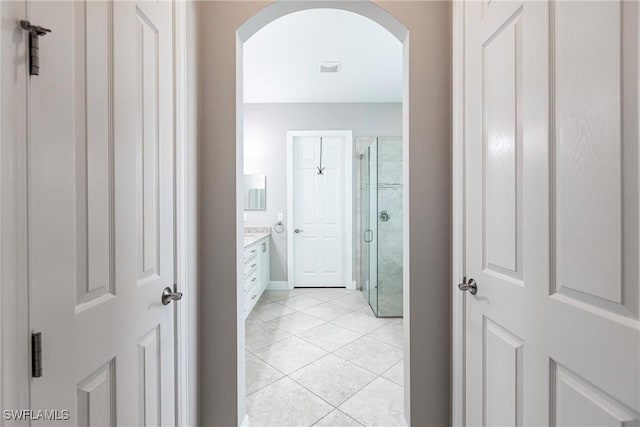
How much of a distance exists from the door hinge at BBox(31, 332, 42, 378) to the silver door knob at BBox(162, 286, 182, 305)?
520mm

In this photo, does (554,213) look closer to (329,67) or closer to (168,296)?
(168,296)

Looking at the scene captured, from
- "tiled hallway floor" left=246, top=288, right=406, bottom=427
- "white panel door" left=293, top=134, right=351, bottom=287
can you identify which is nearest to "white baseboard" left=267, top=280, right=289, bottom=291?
"white panel door" left=293, top=134, right=351, bottom=287

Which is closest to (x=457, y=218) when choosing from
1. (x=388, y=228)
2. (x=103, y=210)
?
(x=103, y=210)

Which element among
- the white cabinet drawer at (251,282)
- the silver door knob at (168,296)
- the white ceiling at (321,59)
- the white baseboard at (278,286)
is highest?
the white ceiling at (321,59)

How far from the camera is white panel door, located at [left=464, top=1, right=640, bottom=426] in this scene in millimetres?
628

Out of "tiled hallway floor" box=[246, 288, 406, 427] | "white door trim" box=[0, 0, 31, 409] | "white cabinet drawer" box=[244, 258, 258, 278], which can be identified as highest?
"white door trim" box=[0, 0, 31, 409]

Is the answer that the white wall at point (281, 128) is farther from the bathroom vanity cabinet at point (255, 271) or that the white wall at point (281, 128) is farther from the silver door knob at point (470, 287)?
the silver door knob at point (470, 287)

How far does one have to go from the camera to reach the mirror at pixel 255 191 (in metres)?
4.44

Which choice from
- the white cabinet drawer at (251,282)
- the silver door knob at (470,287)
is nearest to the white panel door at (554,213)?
the silver door knob at (470,287)

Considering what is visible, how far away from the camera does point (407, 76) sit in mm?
1463

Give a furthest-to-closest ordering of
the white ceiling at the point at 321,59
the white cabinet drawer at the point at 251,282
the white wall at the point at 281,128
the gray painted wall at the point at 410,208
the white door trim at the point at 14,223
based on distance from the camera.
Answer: the white wall at the point at 281,128 → the white cabinet drawer at the point at 251,282 → the white ceiling at the point at 321,59 → the gray painted wall at the point at 410,208 → the white door trim at the point at 14,223

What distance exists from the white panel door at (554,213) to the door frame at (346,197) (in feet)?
10.3

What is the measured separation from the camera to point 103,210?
809mm

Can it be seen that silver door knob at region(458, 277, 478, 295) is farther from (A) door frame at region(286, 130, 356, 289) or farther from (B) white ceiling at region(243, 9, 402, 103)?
(A) door frame at region(286, 130, 356, 289)
